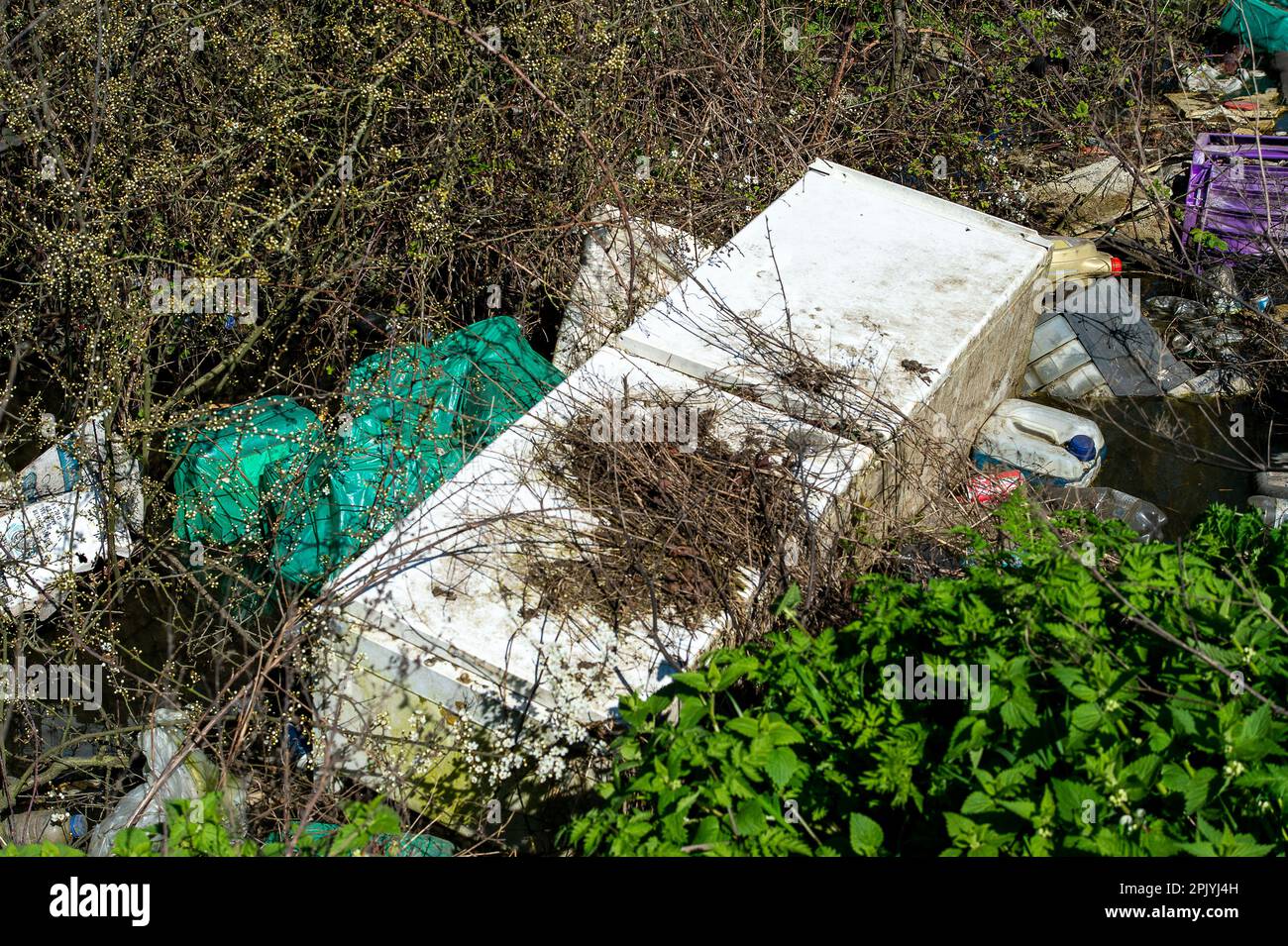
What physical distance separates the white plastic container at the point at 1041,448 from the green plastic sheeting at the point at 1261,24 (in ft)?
14.4

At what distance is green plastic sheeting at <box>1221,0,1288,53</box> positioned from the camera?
25.9 ft

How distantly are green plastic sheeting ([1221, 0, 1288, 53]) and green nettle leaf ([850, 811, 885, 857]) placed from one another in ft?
25.9

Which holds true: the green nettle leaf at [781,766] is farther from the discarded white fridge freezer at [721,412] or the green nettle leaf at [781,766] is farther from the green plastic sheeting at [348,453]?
the green plastic sheeting at [348,453]

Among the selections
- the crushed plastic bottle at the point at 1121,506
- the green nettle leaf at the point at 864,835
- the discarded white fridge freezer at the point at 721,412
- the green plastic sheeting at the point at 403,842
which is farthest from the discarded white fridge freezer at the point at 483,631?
the crushed plastic bottle at the point at 1121,506

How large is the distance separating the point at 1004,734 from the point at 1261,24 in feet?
25.8

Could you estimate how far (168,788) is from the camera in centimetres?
337

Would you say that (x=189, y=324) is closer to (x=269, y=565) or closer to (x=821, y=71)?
(x=269, y=565)

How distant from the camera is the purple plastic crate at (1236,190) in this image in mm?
6188

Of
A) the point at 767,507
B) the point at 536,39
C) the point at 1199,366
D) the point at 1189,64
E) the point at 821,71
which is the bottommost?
the point at 767,507

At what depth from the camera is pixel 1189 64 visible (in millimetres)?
7824

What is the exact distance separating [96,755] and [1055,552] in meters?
3.37

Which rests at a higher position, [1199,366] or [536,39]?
[536,39]

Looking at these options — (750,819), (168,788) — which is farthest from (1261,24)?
(168,788)

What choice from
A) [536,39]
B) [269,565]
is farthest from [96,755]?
[536,39]
